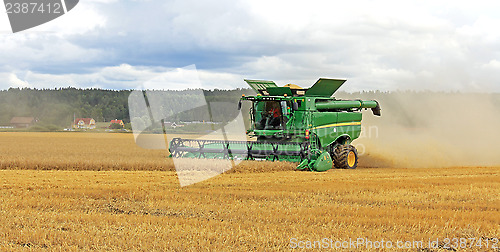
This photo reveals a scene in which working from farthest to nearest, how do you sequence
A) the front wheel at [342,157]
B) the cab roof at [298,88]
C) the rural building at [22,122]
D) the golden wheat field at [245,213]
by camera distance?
the rural building at [22,122] → the front wheel at [342,157] → the cab roof at [298,88] → the golden wheat field at [245,213]

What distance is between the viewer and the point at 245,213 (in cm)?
789

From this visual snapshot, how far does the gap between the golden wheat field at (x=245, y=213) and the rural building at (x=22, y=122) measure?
5721 centimetres

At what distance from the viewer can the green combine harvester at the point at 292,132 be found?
49.4 ft

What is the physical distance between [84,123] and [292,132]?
58079 millimetres

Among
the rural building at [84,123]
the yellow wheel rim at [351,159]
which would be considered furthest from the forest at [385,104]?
the rural building at [84,123]

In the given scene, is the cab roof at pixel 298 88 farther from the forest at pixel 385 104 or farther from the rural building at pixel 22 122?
the rural building at pixel 22 122

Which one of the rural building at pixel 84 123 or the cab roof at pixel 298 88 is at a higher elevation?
the cab roof at pixel 298 88

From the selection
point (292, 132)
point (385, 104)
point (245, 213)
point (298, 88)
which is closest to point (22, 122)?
point (385, 104)

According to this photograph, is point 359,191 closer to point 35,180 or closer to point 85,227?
point 85,227

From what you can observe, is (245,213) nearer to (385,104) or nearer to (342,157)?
(342,157)

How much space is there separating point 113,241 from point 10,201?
12.0 feet

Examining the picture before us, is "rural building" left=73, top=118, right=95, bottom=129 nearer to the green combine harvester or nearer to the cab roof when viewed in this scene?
the cab roof

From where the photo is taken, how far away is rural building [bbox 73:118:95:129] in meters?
67.2

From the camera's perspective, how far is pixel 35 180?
11.9 metres
